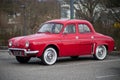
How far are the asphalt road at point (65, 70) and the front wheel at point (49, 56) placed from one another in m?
0.21

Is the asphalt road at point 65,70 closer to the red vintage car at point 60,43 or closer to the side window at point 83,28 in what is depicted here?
the red vintage car at point 60,43

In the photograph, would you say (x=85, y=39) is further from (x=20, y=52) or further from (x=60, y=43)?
(x=20, y=52)

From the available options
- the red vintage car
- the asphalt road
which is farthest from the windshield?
the asphalt road

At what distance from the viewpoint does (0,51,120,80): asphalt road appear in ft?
41.7

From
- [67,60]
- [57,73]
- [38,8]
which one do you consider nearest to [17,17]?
[38,8]

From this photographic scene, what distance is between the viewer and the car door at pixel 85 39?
55.8ft

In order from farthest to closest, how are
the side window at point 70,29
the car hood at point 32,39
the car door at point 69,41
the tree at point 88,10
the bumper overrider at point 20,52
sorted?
1. the tree at point 88,10
2. the side window at point 70,29
3. the car door at point 69,41
4. the car hood at point 32,39
5. the bumper overrider at point 20,52

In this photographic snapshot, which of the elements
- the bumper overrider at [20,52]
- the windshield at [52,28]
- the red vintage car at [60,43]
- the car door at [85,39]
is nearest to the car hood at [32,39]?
the red vintage car at [60,43]

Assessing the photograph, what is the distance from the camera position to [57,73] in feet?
44.5

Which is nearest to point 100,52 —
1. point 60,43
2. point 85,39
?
point 85,39

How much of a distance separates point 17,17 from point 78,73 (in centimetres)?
2572

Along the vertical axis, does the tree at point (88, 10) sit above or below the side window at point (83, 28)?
above

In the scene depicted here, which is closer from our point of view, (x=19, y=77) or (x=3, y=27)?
(x=19, y=77)

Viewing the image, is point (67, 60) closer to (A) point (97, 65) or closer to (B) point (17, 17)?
(A) point (97, 65)
